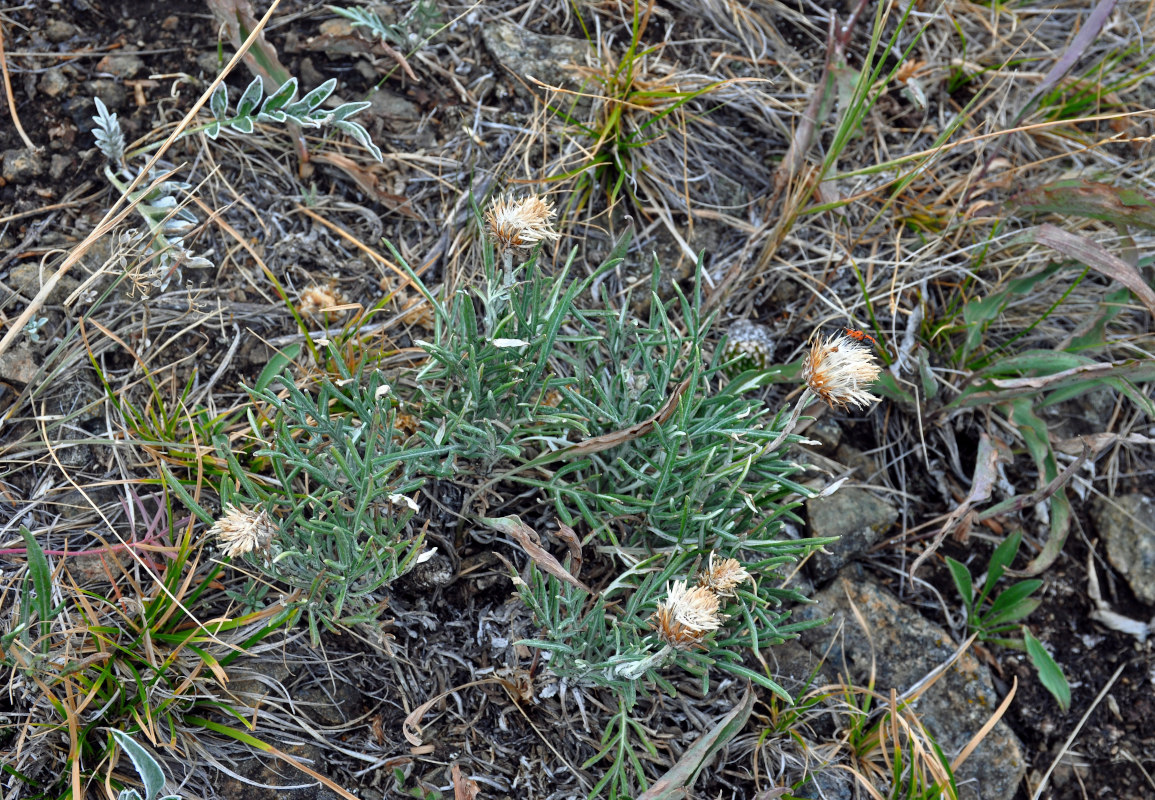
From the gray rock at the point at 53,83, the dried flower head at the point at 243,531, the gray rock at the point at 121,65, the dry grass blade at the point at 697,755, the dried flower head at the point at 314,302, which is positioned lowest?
the dry grass blade at the point at 697,755

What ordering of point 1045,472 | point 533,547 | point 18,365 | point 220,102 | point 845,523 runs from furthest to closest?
point 1045,472, point 845,523, point 220,102, point 18,365, point 533,547

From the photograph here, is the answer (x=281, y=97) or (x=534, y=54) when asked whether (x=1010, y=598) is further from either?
(x=281, y=97)

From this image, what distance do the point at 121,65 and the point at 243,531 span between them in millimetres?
1552

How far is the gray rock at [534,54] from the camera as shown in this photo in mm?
2361

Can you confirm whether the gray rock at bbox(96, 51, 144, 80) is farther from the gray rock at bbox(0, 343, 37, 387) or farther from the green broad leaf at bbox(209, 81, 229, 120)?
the gray rock at bbox(0, 343, 37, 387)

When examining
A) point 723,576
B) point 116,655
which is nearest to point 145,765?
point 116,655

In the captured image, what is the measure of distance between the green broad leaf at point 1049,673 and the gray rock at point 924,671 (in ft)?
0.43

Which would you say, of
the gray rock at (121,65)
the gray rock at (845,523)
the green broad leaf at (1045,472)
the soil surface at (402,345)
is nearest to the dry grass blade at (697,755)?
the soil surface at (402,345)

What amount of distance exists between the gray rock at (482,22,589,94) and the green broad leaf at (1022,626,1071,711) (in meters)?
1.97

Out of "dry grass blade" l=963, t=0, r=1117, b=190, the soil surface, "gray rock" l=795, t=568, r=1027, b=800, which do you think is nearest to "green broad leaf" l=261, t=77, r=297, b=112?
the soil surface

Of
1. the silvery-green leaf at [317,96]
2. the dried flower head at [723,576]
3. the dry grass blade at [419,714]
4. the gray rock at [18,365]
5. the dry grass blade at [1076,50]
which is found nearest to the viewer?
the dried flower head at [723,576]

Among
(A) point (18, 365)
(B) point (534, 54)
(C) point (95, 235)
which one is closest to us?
(C) point (95, 235)

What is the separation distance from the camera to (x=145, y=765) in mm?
1454

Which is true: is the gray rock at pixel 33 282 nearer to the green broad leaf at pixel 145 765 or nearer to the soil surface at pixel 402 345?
the soil surface at pixel 402 345
